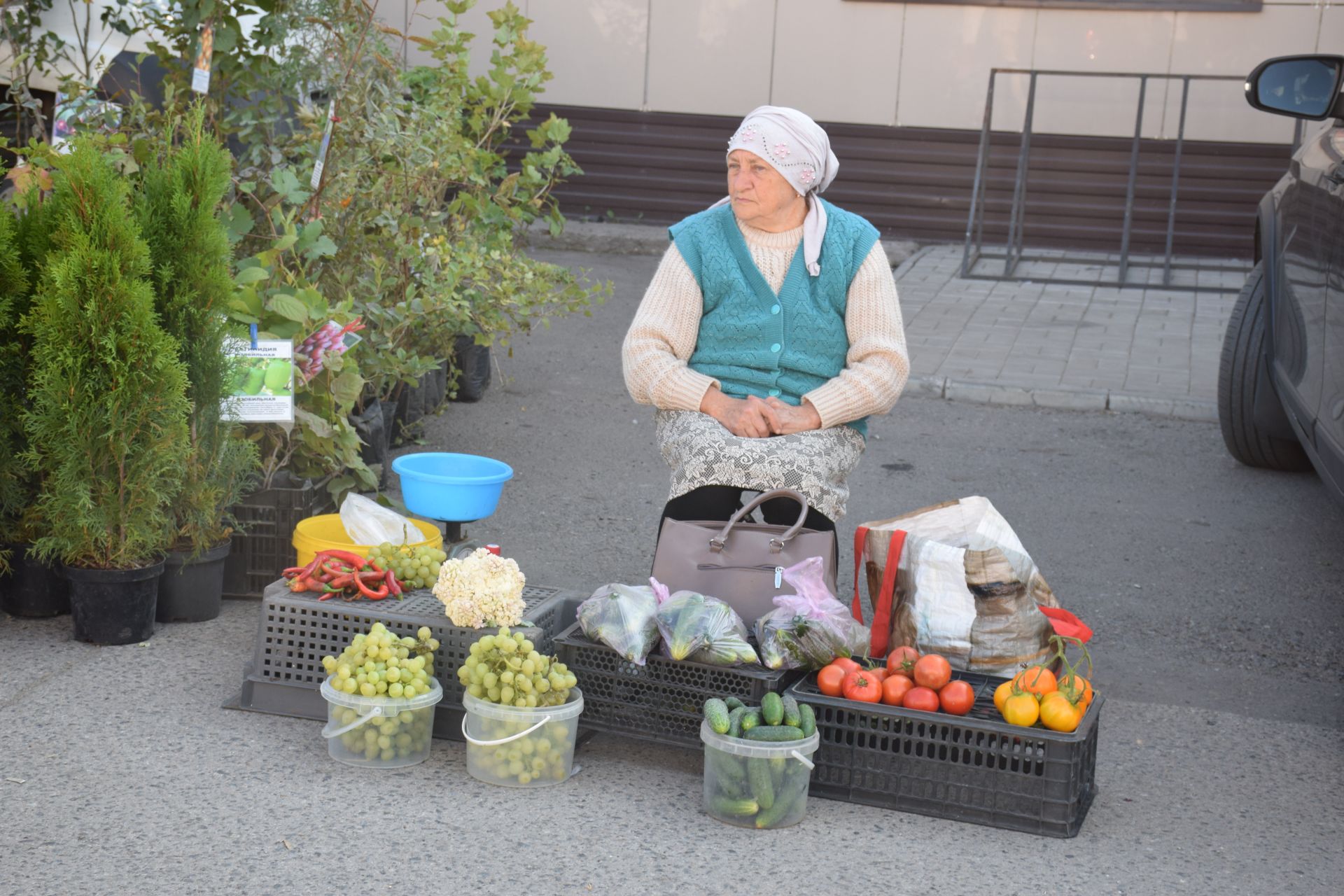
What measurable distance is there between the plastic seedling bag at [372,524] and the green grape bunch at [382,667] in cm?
67

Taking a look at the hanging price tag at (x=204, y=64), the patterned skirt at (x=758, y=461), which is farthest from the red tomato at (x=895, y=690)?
the hanging price tag at (x=204, y=64)

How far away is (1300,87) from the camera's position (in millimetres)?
4605

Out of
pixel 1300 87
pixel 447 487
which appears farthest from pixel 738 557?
pixel 1300 87

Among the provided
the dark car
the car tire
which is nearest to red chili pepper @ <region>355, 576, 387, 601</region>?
the dark car

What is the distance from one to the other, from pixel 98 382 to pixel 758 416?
1.73 metres

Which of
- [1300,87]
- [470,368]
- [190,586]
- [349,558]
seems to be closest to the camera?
[349,558]

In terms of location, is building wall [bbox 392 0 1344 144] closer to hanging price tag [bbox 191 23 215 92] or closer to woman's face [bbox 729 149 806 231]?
hanging price tag [bbox 191 23 215 92]

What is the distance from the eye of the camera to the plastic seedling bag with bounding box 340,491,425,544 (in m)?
3.97

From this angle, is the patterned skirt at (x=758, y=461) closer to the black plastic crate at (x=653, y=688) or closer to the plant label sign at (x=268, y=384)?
the black plastic crate at (x=653, y=688)

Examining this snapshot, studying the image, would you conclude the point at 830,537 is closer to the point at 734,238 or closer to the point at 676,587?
the point at 676,587

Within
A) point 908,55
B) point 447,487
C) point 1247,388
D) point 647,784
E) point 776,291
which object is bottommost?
point 647,784

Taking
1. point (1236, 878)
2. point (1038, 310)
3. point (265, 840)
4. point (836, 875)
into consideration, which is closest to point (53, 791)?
point (265, 840)

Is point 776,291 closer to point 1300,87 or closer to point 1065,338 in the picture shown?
point 1300,87

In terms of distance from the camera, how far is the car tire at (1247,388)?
5.94 m
